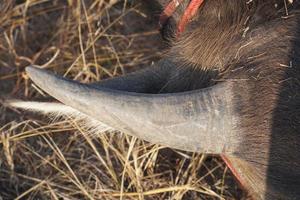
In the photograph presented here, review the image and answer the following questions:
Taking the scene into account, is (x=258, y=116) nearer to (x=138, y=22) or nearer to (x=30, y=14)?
(x=138, y=22)

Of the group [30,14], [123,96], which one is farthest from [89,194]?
[30,14]

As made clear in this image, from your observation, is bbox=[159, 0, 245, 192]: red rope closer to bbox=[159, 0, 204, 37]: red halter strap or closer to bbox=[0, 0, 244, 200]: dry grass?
bbox=[159, 0, 204, 37]: red halter strap

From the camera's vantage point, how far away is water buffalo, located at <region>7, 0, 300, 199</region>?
6.68 feet

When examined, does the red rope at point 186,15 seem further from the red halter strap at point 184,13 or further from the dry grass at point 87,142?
the dry grass at point 87,142

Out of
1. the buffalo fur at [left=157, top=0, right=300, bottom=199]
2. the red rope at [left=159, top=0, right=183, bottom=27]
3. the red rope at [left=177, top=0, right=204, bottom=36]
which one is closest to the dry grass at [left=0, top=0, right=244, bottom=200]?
the red rope at [left=159, top=0, right=183, bottom=27]

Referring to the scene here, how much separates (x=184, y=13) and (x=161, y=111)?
20.7 inches

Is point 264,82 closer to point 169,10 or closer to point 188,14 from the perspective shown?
point 188,14

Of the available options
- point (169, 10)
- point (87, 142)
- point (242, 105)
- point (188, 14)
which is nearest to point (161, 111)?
point (242, 105)

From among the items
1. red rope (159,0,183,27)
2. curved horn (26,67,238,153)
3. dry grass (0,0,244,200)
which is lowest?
dry grass (0,0,244,200)

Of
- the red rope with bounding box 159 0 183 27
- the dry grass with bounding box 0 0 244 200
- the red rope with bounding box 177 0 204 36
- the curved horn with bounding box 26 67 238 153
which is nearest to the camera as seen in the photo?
the curved horn with bounding box 26 67 238 153

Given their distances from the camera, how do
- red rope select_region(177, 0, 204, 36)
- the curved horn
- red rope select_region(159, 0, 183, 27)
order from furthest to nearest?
red rope select_region(159, 0, 183, 27) → red rope select_region(177, 0, 204, 36) → the curved horn

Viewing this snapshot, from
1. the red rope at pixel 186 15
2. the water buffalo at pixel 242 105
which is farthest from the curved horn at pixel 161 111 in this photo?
the red rope at pixel 186 15

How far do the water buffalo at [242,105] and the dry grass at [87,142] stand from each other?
0.77m

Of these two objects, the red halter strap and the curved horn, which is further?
the red halter strap
